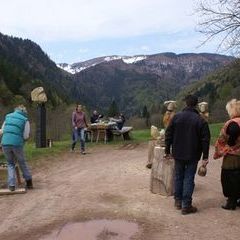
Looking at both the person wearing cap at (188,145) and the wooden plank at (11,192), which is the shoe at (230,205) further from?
the wooden plank at (11,192)

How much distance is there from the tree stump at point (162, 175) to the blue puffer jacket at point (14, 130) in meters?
2.85

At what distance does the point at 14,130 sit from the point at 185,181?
398 centimetres

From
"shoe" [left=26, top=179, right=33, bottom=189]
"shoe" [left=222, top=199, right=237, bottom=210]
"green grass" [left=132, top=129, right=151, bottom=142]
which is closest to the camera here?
"shoe" [left=222, top=199, right=237, bottom=210]

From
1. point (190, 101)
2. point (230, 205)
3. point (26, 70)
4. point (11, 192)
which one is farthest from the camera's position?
point (26, 70)

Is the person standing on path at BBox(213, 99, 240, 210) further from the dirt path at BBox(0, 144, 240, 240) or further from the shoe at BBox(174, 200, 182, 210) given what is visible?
the shoe at BBox(174, 200, 182, 210)

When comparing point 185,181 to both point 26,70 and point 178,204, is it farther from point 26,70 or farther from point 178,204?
point 26,70

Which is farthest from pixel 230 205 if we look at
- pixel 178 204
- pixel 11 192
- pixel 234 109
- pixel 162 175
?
pixel 11 192

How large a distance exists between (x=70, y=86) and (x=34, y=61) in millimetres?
15537

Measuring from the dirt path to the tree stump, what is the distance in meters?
0.18

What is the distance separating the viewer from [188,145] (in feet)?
31.1

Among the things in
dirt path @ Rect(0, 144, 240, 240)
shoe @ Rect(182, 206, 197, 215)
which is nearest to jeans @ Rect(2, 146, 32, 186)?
dirt path @ Rect(0, 144, 240, 240)

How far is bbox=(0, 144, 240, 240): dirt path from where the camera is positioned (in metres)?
8.48

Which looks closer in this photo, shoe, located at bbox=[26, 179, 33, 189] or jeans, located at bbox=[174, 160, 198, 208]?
jeans, located at bbox=[174, 160, 198, 208]

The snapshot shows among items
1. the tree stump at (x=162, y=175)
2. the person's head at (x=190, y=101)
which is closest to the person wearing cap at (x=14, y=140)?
the tree stump at (x=162, y=175)
